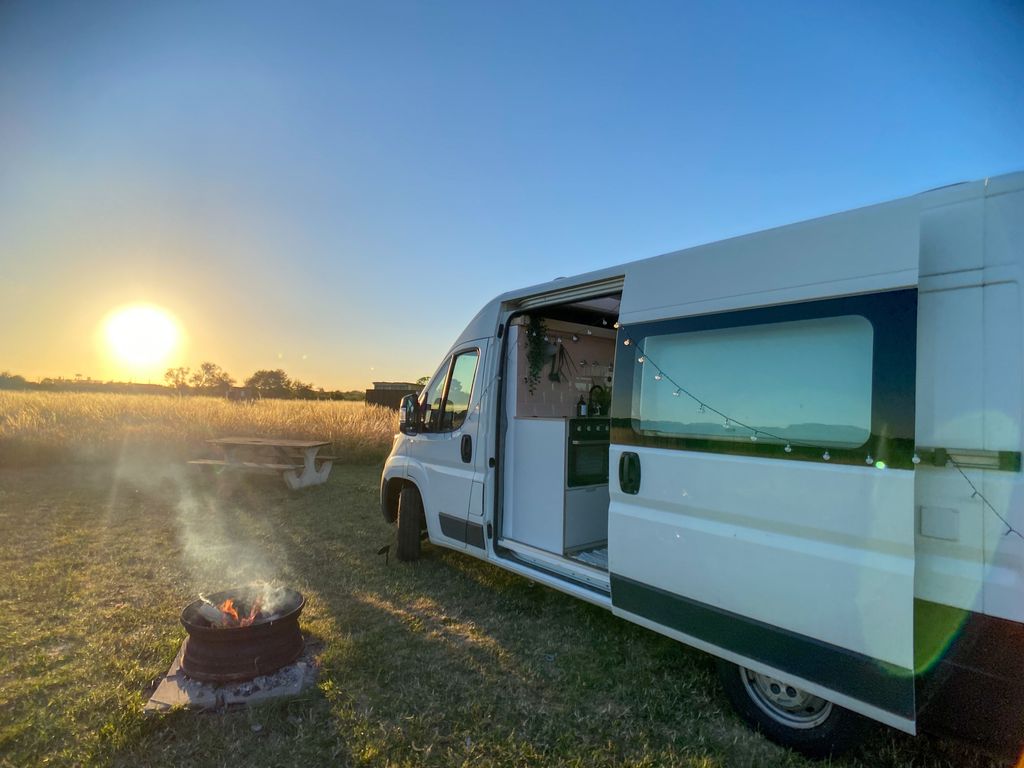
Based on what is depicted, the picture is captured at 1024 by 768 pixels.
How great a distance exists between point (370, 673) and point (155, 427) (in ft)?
38.2

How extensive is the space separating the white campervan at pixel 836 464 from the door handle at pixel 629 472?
0.01 metres

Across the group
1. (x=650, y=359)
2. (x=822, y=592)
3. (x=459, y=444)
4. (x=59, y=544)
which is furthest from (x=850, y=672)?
(x=59, y=544)

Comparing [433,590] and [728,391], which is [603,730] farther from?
[433,590]

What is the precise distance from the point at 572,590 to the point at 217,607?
232 centimetres

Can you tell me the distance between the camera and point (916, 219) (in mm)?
A: 2451

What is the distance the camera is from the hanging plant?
199 inches

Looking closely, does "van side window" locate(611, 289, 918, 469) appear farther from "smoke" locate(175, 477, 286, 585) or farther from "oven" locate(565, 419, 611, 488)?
"smoke" locate(175, 477, 286, 585)

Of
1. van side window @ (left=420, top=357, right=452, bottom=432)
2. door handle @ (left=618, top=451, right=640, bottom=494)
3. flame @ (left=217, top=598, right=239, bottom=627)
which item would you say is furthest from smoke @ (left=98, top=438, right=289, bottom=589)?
door handle @ (left=618, top=451, right=640, bottom=494)

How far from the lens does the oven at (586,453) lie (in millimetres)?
4590

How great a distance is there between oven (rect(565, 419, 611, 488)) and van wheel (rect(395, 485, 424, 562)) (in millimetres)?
2000

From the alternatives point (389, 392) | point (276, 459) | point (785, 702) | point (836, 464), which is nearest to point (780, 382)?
point (836, 464)

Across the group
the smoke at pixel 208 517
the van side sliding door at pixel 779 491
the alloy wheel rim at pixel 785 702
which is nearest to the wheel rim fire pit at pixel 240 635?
the smoke at pixel 208 517

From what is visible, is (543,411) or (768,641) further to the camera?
(543,411)

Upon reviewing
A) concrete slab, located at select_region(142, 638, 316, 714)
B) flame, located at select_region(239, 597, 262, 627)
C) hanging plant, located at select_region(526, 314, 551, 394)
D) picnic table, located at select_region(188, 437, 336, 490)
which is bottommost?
concrete slab, located at select_region(142, 638, 316, 714)
